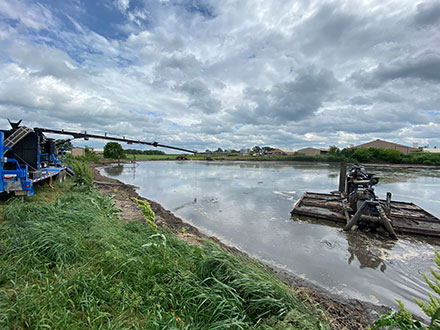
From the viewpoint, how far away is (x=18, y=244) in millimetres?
3484

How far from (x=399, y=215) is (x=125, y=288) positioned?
38.6 ft

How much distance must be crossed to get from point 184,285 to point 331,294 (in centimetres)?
358

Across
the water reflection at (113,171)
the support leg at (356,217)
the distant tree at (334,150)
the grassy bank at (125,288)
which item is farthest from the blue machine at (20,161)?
the distant tree at (334,150)

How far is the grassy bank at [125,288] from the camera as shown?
2.25 meters

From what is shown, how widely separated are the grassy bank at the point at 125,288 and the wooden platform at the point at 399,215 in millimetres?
7487

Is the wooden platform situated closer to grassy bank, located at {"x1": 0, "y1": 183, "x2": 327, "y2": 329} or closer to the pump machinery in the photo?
A: grassy bank, located at {"x1": 0, "y1": 183, "x2": 327, "y2": 329}

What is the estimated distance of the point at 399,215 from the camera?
383 inches

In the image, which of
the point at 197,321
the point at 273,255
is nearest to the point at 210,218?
the point at 273,255

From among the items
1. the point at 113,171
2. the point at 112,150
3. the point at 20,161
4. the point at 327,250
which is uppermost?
the point at 112,150

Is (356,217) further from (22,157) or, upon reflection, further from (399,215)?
(22,157)

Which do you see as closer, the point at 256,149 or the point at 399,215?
the point at 399,215

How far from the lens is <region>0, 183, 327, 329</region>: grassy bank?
88.4 inches

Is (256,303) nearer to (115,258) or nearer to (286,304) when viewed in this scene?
(286,304)

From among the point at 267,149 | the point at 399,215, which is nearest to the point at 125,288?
the point at 399,215
